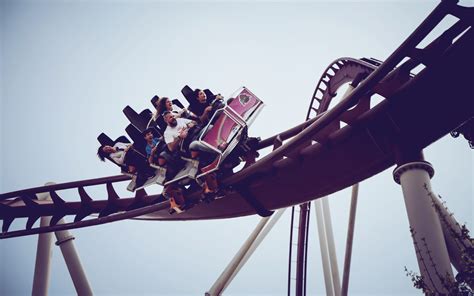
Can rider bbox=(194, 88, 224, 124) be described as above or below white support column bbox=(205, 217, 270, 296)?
above

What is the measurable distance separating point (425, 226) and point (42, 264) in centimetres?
635

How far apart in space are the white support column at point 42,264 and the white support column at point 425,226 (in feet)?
19.9

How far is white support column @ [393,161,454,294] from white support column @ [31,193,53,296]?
6074mm

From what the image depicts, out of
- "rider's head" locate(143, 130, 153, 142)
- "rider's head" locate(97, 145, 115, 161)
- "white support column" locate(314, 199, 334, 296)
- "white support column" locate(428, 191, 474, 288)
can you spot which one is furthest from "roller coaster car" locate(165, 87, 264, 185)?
"white support column" locate(314, 199, 334, 296)

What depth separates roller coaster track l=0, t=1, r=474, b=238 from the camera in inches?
137

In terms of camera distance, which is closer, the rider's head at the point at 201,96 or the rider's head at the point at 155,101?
the rider's head at the point at 201,96

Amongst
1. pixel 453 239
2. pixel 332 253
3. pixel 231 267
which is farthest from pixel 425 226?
pixel 332 253

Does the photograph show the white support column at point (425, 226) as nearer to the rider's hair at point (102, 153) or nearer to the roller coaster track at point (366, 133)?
the roller coaster track at point (366, 133)

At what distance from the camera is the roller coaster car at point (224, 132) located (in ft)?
16.5

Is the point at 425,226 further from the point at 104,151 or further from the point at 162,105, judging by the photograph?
the point at 104,151

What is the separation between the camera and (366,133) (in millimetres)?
4199

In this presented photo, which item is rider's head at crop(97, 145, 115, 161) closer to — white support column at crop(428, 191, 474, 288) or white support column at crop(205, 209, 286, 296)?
white support column at crop(205, 209, 286, 296)

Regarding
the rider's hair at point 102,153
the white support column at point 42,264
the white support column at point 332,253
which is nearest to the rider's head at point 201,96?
the rider's hair at point 102,153

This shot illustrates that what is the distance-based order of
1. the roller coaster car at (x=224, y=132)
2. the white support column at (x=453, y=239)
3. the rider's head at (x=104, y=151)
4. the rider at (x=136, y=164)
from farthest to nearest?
the rider's head at (x=104, y=151) < the rider at (x=136, y=164) < the roller coaster car at (x=224, y=132) < the white support column at (x=453, y=239)
